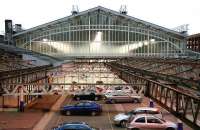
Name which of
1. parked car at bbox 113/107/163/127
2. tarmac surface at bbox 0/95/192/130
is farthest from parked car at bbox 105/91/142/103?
parked car at bbox 113/107/163/127

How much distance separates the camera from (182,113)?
11273mm

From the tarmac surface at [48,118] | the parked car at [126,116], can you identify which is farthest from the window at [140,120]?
the parked car at [126,116]

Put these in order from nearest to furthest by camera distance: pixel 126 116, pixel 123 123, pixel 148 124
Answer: pixel 148 124, pixel 123 123, pixel 126 116

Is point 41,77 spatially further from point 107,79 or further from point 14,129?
point 14,129

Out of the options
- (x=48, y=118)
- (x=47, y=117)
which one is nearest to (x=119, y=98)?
(x=47, y=117)

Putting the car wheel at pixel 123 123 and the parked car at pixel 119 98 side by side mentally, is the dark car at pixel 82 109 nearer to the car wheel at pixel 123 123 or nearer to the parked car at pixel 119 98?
the car wheel at pixel 123 123

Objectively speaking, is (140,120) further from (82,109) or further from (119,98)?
(119,98)

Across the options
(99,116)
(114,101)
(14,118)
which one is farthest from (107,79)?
(14,118)

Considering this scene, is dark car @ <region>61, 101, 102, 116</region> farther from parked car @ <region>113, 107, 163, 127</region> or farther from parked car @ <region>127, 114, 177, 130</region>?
parked car @ <region>127, 114, 177, 130</region>

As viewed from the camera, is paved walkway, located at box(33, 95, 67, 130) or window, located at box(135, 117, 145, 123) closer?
window, located at box(135, 117, 145, 123)

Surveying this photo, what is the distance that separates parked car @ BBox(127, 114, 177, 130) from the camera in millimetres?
25672

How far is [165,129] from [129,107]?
12371 millimetres

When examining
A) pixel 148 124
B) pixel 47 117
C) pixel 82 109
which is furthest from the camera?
pixel 82 109

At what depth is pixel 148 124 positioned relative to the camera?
25.9m
